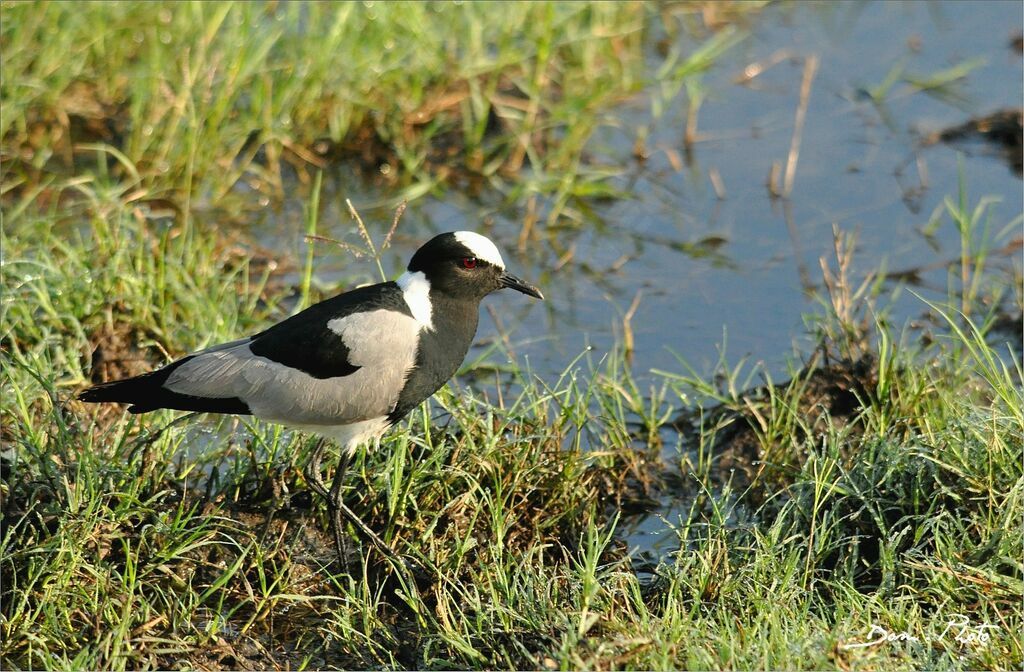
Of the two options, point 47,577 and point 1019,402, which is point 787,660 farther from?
point 47,577

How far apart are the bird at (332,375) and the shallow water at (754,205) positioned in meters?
1.04

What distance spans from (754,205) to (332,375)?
10.5ft

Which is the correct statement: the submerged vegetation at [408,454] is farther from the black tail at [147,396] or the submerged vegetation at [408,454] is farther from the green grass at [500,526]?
the black tail at [147,396]

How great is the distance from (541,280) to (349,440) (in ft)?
6.82

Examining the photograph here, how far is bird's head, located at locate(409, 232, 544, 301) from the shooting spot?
4.75 meters

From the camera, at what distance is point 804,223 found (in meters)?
6.94

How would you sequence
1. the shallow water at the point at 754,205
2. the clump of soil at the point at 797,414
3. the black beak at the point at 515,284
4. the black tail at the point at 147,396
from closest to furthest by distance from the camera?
the black tail at the point at 147,396 < the black beak at the point at 515,284 < the clump of soil at the point at 797,414 < the shallow water at the point at 754,205

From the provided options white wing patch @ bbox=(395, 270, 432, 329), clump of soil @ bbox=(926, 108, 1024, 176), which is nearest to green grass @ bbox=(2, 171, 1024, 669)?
white wing patch @ bbox=(395, 270, 432, 329)

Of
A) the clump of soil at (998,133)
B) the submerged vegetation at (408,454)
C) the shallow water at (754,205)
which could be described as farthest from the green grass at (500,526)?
the clump of soil at (998,133)

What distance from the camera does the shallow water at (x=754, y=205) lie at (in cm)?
627

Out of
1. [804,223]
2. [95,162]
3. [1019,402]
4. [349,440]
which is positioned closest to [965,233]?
[804,223]

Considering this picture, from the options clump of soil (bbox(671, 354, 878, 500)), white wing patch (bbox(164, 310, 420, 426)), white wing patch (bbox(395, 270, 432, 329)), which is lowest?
clump of soil (bbox(671, 354, 878, 500))

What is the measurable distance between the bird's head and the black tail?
0.75m

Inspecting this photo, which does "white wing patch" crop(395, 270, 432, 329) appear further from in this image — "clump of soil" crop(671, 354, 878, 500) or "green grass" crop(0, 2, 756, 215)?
"green grass" crop(0, 2, 756, 215)
